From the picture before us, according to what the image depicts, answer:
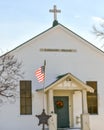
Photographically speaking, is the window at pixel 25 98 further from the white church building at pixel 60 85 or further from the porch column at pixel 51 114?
the porch column at pixel 51 114

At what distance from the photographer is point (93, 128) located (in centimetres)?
3434

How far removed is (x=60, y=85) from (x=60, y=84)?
0.07m

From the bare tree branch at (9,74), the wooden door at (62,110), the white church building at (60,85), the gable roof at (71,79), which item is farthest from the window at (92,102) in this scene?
the bare tree branch at (9,74)

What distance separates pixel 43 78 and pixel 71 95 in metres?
4.20

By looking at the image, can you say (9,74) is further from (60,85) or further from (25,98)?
(60,85)

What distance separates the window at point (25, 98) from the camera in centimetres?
3331

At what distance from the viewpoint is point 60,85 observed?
32438 mm

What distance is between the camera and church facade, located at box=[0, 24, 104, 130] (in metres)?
32.7

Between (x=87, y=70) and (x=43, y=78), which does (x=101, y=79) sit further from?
(x=43, y=78)

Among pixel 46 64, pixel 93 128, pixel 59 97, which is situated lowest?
pixel 93 128

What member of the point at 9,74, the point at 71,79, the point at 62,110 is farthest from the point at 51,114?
the point at 9,74

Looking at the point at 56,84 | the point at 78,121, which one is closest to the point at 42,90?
the point at 56,84

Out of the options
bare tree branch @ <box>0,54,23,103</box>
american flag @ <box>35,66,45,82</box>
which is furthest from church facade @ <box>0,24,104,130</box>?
american flag @ <box>35,66,45,82</box>

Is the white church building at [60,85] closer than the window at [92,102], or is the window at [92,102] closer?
the white church building at [60,85]
